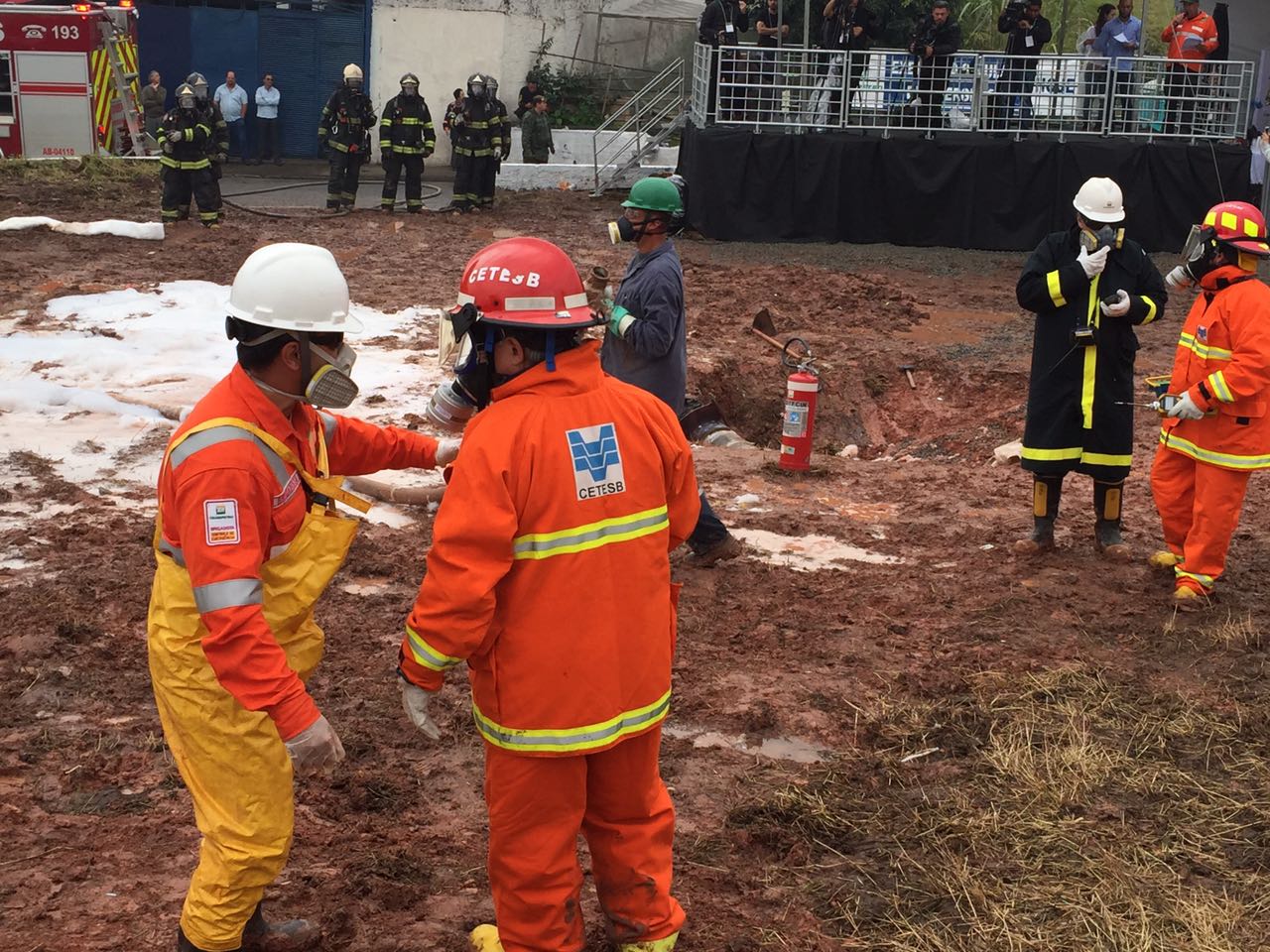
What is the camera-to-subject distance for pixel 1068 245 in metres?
7.23

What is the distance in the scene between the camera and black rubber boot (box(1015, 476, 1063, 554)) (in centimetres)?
752

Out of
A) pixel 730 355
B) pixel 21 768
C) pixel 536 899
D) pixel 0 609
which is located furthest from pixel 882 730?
pixel 730 355

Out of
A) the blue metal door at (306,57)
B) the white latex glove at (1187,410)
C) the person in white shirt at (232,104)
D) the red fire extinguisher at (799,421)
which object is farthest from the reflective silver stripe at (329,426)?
the blue metal door at (306,57)

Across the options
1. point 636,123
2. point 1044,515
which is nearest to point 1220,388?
point 1044,515

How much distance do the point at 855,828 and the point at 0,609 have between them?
4049 mm

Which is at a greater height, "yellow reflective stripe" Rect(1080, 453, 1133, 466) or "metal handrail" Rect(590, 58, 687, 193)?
"metal handrail" Rect(590, 58, 687, 193)

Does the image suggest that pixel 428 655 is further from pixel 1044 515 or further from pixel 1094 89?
pixel 1094 89

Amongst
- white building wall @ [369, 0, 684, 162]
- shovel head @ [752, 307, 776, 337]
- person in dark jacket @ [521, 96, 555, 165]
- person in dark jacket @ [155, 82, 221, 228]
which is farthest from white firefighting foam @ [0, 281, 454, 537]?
white building wall @ [369, 0, 684, 162]

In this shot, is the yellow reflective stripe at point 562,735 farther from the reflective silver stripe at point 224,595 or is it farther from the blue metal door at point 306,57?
the blue metal door at point 306,57

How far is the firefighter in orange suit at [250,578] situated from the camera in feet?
10.8

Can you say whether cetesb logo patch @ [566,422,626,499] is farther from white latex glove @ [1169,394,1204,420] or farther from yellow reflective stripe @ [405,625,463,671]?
white latex glove @ [1169,394,1204,420]

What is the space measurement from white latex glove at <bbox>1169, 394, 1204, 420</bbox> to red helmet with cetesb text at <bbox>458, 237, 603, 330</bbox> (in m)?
4.08

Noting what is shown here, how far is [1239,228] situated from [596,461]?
14.8 ft

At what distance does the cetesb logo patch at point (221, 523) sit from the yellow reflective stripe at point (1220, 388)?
4899 mm
